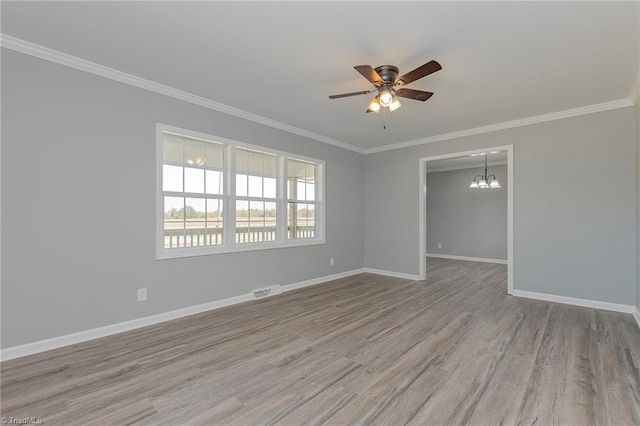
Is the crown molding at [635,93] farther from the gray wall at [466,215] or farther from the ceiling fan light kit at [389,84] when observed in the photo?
the gray wall at [466,215]

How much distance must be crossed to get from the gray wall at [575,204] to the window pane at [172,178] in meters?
4.60

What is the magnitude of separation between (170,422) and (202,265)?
7.20ft

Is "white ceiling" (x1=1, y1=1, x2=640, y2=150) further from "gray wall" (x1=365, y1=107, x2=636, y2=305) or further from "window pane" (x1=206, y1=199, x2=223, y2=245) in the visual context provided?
"window pane" (x1=206, y1=199, x2=223, y2=245)

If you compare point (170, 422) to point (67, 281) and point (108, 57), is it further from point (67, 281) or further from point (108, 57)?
point (108, 57)

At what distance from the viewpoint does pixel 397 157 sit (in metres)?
6.03

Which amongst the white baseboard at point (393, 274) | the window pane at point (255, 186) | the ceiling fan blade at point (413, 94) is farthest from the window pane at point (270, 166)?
the white baseboard at point (393, 274)

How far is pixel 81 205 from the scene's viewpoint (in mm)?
2895

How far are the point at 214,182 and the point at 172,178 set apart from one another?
0.55m

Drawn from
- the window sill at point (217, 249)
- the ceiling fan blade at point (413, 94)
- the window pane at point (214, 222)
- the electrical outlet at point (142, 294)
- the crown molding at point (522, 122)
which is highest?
the crown molding at point (522, 122)

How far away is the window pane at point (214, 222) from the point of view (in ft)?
13.0

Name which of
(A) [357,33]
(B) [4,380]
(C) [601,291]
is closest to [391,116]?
(A) [357,33]

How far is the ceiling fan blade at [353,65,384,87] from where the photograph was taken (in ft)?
8.00

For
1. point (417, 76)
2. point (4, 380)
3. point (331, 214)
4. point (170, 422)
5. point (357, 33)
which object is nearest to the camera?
point (170, 422)

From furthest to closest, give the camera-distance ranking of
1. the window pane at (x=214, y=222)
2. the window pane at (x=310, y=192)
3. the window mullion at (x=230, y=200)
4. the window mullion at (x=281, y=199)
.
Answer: the window pane at (x=310, y=192)
the window mullion at (x=281, y=199)
the window mullion at (x=230, y=200)
the window pane at (x=214, y=222)
